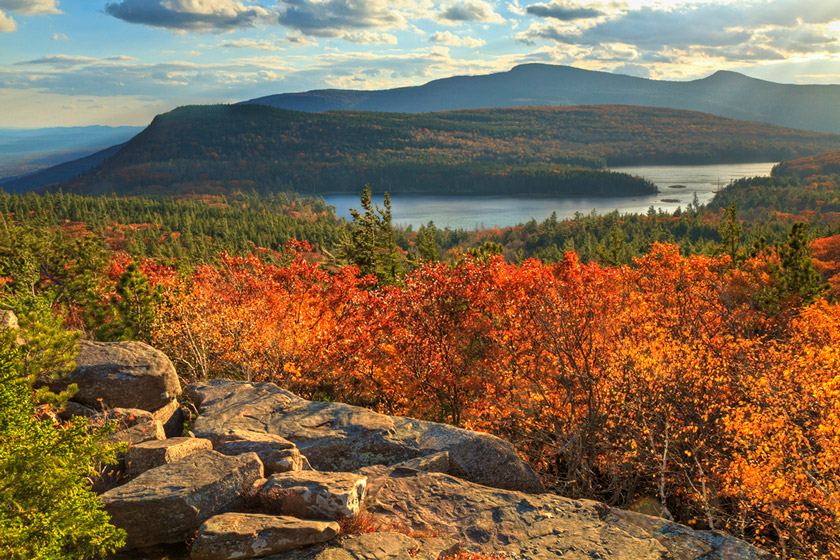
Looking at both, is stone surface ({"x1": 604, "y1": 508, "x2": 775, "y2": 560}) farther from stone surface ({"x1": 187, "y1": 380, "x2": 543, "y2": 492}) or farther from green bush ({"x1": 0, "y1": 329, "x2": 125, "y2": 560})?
green bush ({"x1": 0, "y1": 329, "x2": 125, "y2": 560})

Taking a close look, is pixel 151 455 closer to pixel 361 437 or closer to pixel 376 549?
pixel 361 437

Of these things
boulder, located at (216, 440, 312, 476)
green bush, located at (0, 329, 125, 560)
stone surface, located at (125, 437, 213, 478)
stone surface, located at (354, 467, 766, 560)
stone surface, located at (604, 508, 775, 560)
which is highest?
green bush, located at (0, 329, 125, 560)

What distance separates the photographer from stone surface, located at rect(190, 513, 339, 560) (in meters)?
10.3

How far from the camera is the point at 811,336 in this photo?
109ft

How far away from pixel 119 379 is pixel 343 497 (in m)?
11.6

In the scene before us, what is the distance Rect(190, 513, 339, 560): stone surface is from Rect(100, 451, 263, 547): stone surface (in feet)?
2.79

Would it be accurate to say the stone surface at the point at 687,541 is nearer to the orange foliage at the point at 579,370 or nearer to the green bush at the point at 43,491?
the orange foliage at the point at 579,370

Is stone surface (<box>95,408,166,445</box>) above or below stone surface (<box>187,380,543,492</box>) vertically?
above

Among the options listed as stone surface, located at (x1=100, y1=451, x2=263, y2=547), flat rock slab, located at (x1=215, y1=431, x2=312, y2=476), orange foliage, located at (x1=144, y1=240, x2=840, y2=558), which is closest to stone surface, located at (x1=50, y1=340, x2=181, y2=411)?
orange foliage, located at (x1=144, y1=240, x2=840, y2=558)

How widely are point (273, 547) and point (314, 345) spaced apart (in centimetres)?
1492

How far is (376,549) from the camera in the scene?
35.9ft

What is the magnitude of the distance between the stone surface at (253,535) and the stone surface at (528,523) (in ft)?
7.79

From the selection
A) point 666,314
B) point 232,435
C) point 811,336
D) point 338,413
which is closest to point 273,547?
point 232,435

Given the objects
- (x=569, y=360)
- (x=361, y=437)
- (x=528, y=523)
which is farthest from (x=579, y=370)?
(x=361, y=437)
